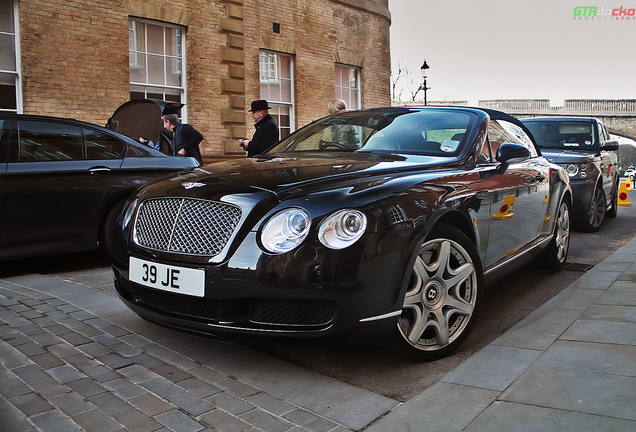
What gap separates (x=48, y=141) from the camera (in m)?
5.57

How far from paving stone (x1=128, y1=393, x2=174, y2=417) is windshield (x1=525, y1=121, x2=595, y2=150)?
26.1 feet

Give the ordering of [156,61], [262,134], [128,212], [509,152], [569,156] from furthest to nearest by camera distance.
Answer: [156,61], [569,156], [262,134], [509,152], [128,212]

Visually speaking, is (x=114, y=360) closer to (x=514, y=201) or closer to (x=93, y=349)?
(x=93, y=349)

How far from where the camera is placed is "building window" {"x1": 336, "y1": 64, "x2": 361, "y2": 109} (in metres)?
16.4

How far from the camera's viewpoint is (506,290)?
4.95 m

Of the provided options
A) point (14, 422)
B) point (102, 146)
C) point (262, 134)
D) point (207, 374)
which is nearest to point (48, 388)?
point (14, 422)

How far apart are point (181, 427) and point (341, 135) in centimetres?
254

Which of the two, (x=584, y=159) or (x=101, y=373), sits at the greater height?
(x=584, y=159)

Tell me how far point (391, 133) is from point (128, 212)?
6.14 feet

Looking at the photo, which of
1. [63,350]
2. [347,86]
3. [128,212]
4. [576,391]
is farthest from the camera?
[347,86]

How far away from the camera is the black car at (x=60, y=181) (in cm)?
520

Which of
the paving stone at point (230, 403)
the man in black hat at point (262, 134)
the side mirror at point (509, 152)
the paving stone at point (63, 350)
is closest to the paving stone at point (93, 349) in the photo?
the paving stone at point (63, 350)

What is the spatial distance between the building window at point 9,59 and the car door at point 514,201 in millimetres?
8264

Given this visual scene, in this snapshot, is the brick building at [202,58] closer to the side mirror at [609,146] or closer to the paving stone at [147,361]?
the side mirror at [609,146]
